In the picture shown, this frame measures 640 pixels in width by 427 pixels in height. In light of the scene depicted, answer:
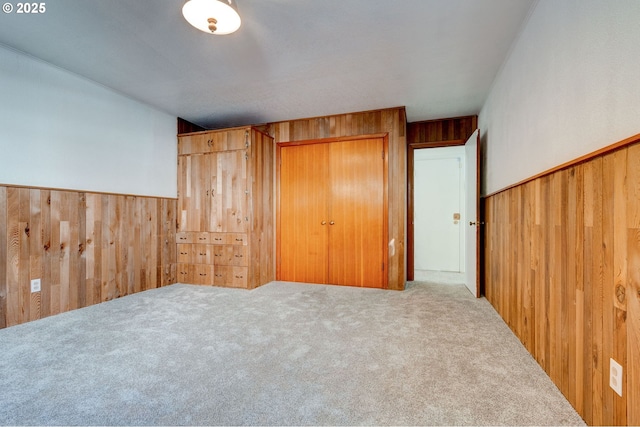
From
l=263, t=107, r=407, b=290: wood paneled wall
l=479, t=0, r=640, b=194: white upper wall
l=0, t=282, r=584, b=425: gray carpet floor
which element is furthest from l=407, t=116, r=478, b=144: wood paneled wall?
l=0, t=282, r=584, b=425: gray carpet floor

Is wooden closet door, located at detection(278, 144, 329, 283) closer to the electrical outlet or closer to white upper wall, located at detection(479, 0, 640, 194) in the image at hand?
white upper wall, located at detection(479, 0, 640, 194)

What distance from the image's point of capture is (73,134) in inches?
113

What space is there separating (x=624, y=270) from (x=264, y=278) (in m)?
3.64

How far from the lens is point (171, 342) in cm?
209

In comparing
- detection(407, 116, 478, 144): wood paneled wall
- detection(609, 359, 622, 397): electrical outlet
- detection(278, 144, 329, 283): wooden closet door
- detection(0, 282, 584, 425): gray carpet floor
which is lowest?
detection(0, 282, 584, 425): gray carpet floor

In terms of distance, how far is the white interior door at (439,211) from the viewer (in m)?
5.25

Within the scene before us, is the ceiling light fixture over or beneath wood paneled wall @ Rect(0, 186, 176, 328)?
over

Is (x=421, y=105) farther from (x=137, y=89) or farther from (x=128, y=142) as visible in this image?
(x=128, y=142)

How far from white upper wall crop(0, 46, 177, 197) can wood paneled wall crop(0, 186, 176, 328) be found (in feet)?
0.55

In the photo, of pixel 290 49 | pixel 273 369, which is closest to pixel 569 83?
pixel 290 49

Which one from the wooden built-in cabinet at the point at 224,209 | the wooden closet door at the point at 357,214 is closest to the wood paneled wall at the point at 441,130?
the wooden closet door at the point at 357,214

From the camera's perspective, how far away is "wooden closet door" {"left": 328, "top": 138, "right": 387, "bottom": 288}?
3850mm

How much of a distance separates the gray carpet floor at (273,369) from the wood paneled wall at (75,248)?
27cm

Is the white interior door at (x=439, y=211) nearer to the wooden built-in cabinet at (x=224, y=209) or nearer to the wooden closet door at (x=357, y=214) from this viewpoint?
the wooden closet door at (x=357, y=214)
